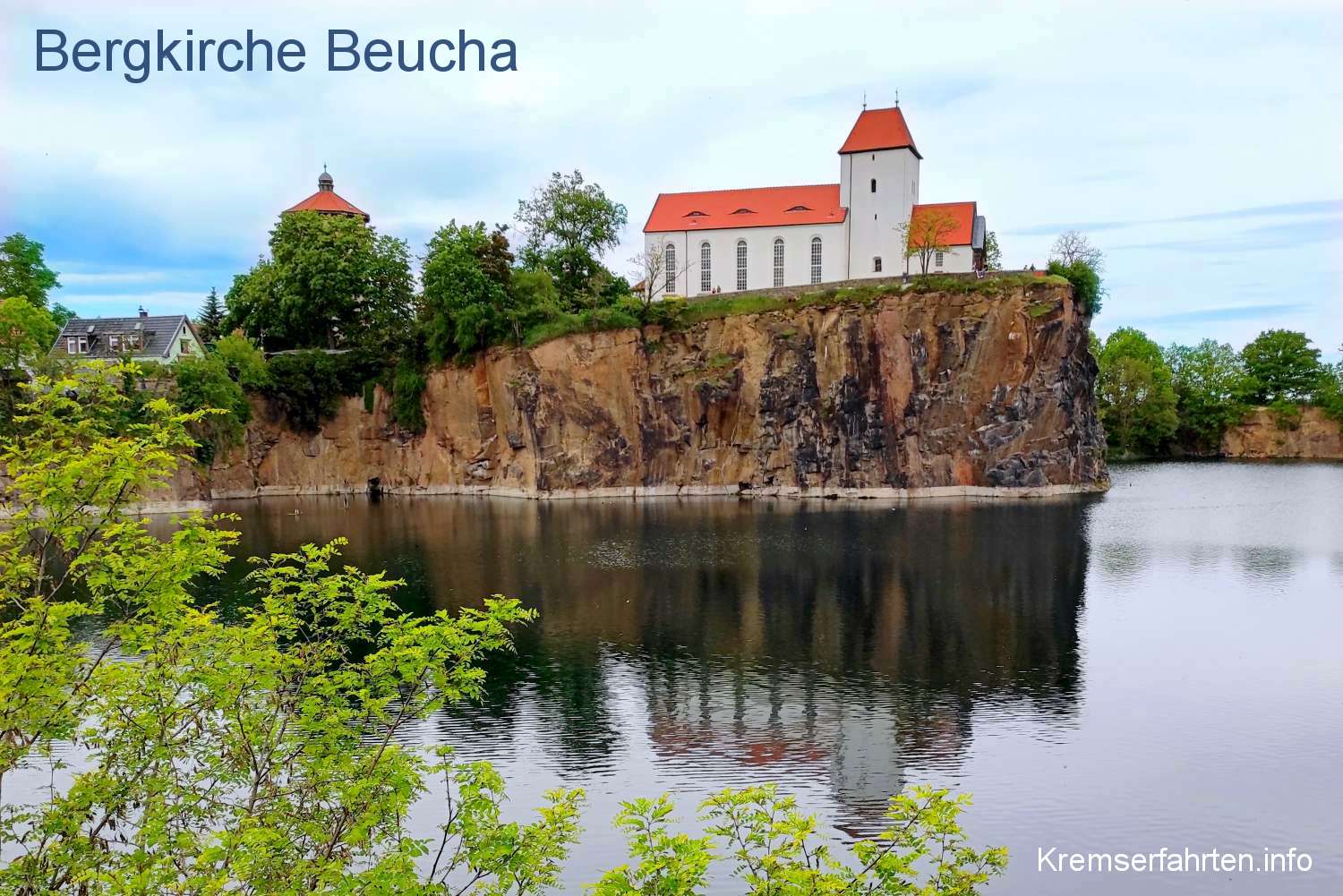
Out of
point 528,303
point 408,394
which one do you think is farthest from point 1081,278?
point 408,394

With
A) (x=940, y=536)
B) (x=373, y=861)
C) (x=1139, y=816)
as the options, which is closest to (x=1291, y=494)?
(x=940, y=536)

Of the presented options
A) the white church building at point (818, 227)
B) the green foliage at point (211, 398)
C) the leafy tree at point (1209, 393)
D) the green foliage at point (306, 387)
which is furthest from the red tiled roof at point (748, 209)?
the leafy tree at point (1209, 393)

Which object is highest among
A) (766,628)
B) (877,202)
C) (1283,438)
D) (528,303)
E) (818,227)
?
(877,202)

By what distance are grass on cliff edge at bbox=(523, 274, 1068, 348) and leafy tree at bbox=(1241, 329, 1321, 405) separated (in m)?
59.1

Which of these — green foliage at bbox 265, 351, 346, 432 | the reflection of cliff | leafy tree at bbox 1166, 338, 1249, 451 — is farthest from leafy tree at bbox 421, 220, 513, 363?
leafy tree at bbox 1166, 338, 1249, 451

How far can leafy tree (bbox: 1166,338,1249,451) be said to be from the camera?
114m

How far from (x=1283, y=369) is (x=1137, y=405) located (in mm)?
18964

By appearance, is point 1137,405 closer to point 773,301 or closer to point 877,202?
point 877,202

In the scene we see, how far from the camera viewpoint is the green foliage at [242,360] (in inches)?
2992

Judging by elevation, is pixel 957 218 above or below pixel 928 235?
above

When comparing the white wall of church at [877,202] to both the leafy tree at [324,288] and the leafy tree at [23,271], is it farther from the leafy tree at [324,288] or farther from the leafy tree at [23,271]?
the leafy tree at [23,271]

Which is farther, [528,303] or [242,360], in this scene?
[528,303]

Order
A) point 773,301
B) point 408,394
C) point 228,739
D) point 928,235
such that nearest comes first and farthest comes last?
point 228,739 < point 928,235 < point 773,301 < point 408,394

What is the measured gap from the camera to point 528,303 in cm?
7825
